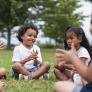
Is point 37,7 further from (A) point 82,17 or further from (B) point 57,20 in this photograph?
(A) point 82,17

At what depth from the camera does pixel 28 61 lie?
23.0 ft

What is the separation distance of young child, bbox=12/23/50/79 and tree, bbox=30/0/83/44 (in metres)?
24.1

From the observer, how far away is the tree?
3222 centimetres

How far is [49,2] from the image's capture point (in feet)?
107

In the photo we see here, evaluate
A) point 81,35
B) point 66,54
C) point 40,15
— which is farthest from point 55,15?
point 66,54

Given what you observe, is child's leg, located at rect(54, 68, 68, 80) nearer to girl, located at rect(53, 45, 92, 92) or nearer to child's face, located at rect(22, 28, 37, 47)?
child's face, located at rect(22, 28, 37, 47)

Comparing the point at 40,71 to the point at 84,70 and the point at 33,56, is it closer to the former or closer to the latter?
the point at 33,56

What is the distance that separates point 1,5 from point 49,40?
717 centimetres

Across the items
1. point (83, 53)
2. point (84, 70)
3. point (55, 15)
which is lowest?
point (55, 15)

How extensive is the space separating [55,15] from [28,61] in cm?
2591

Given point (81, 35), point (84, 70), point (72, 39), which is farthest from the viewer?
point (81, 35)

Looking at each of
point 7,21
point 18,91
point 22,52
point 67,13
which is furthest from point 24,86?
point 67,13

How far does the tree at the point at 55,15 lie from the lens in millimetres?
32219

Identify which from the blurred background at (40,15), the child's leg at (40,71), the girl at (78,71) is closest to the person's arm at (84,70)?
the girl at (78,71)
